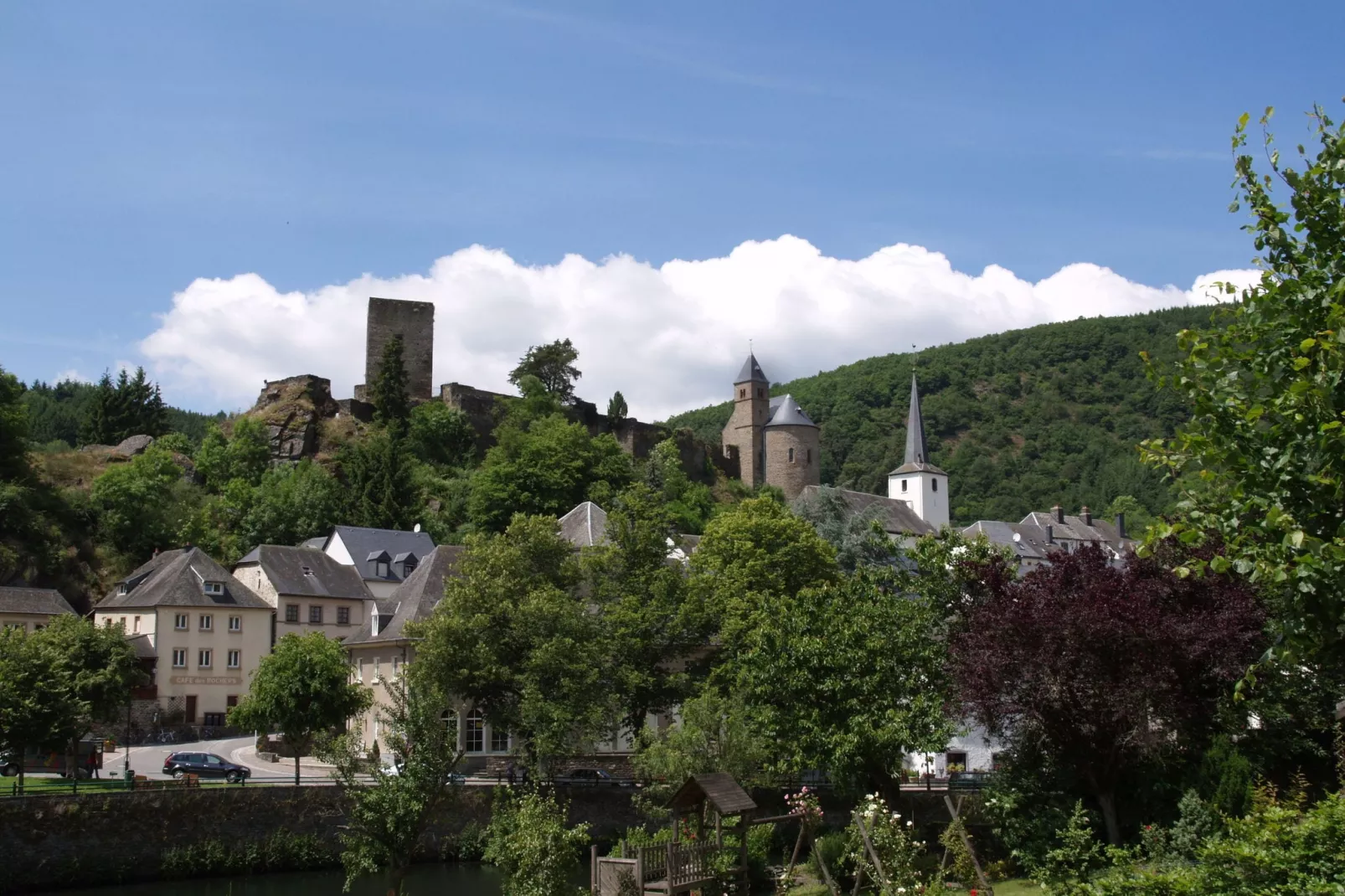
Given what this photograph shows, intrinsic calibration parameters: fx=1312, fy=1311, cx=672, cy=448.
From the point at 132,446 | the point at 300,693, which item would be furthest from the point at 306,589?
Answer: the point at 132,446

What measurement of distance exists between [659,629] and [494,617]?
4859 millimetres

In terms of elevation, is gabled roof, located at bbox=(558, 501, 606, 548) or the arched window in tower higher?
gabled roof, located at bbox=(558, 501, 606, 548)

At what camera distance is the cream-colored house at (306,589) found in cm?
5678

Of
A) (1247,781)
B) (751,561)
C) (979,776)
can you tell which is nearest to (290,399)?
(751,561)

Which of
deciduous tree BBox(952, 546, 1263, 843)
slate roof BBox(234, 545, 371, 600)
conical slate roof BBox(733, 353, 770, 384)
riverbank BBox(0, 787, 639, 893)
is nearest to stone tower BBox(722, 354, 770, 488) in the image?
conical slate roof BBox(733, 353, 770, 384)

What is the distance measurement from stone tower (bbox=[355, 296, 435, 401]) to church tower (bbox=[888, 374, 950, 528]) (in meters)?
41.8

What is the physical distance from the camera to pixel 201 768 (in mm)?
37781

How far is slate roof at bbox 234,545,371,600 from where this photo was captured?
188 ft

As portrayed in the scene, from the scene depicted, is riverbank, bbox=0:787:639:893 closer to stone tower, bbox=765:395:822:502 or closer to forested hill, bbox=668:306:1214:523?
stone tower, bbox=765:395:822:502

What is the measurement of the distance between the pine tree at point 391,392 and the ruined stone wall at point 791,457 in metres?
30.4

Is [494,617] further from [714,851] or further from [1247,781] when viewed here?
[1247,781]

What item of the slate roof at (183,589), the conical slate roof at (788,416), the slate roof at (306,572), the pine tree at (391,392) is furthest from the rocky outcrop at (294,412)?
the conical slate roof at (788,416)

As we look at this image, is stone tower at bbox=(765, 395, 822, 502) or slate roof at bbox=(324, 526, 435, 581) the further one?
stone tower at bbox=(765, 395, 822, 502)

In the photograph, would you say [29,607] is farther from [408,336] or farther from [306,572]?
[408,336]
